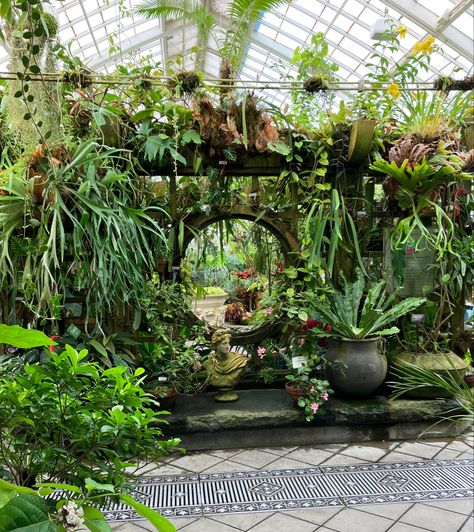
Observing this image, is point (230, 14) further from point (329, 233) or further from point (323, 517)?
point (323, 517)

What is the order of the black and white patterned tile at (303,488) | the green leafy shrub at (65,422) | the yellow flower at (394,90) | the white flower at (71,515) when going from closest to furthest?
1. the white flower at (71,515)
2. the green leafy shrub at (65,422)
3. the black and white patterned tile at (303,488)
4. the yellow flower at (394,90)

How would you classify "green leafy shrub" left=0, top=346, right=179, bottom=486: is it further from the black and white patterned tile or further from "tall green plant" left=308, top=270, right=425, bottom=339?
"tall green plant" left=308, top=270, right=425, bottom=339

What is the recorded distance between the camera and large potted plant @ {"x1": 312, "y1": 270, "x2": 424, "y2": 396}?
10.6 feet

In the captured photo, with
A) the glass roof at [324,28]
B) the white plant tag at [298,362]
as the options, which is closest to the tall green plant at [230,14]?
the white plant tag at [298,362]

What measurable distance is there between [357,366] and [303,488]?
90 cm

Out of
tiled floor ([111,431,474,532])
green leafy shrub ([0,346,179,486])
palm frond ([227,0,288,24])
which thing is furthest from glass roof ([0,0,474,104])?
green leafy shrub ([0,346,179,486])

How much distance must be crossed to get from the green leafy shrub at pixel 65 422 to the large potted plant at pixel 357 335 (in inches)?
81.2

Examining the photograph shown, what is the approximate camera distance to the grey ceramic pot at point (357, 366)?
3236 mm

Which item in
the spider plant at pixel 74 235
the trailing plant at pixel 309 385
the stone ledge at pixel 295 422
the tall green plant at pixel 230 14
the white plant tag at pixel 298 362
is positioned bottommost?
the stone ledge at pixel 295 422

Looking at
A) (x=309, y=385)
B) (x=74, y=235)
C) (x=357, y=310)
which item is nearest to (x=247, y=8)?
(x=74, y=235)

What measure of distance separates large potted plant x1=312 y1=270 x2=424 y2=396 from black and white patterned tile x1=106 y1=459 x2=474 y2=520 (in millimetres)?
555

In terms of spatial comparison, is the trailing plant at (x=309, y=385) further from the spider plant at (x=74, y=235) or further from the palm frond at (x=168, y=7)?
the palm frond at (x=168, y=7)

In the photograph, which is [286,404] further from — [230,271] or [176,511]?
[230,271]

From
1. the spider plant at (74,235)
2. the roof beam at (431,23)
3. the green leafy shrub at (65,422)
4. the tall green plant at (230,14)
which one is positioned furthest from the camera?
the roof beam at (431,23)
